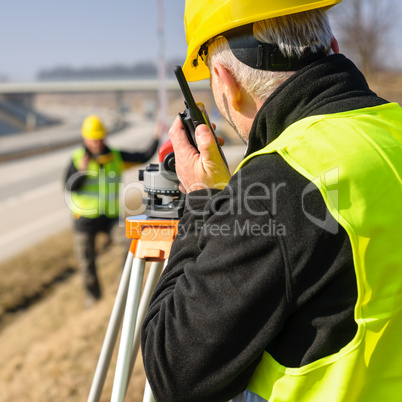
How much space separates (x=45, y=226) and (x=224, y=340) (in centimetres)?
1003

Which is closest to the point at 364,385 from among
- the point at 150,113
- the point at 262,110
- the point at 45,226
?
the point at 262,110

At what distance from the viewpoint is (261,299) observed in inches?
36.4

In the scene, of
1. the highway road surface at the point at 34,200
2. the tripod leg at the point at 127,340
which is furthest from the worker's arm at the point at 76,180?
the tripod leg at the point at 127,340

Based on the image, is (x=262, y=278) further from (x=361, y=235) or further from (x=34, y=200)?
(x=34, y=200)

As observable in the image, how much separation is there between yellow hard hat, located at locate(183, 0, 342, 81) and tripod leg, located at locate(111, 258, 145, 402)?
28.7 inches

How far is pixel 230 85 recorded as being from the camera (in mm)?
1137

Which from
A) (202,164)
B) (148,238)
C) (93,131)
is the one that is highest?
(202,164)

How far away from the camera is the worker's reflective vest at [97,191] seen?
20.0 ft

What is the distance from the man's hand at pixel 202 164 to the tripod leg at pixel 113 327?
0.57 m

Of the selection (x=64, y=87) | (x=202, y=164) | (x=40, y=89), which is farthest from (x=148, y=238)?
(x=40, y=89)

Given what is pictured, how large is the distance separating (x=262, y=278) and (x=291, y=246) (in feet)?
0.26

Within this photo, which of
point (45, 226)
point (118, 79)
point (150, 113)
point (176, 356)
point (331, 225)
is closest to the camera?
point (331, 225)

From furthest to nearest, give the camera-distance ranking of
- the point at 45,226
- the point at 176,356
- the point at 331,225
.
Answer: the point at 45,226
the point at 176,356
the point at 331,225

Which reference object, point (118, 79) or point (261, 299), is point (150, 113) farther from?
point (261, 299)
